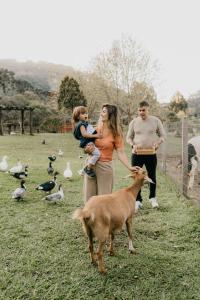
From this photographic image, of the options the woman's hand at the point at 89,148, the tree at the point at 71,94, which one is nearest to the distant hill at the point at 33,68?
the tree at the point at 71,94

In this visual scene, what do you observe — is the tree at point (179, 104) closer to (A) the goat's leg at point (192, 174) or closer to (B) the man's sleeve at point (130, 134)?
(A) the goat's leg at point (192, 174)

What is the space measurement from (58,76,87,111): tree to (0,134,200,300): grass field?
1261 inches

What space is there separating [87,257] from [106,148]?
58.8 inches

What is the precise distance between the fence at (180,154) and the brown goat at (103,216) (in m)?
3.81

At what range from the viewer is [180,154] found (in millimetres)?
14195

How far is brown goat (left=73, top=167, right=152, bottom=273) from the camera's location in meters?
4.51

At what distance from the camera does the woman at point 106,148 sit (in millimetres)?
5488

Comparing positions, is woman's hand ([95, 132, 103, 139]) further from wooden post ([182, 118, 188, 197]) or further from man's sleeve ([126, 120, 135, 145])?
wooden post ([182, 118, 188, 197])

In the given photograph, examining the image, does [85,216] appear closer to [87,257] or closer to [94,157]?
[87,257]

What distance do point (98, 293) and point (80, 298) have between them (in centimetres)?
21

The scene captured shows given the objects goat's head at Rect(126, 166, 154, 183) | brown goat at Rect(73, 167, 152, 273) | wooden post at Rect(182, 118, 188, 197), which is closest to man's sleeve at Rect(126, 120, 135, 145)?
wooden post at Rect(182, 118, 188, 197)

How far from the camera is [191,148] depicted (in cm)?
1041

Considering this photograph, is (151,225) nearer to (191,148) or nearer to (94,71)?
(191,148)

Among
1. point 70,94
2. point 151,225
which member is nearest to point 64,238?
point 151,225
